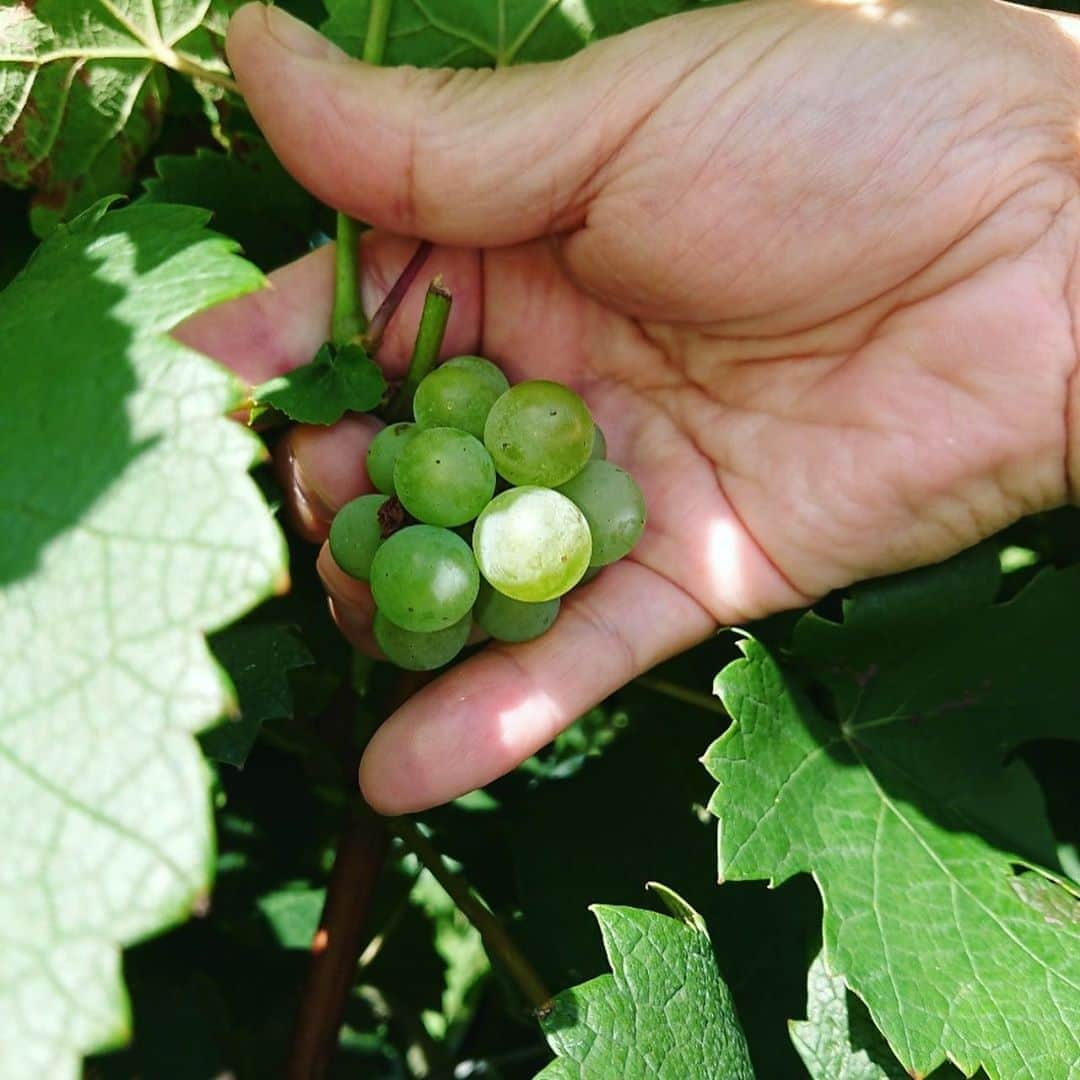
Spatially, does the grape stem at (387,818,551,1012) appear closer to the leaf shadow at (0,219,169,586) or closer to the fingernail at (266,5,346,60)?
the leaf shadow at (0,219,169,586)

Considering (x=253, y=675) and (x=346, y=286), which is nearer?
(x=253, y=675)

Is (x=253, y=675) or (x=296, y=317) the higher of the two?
(x=296, y=317)

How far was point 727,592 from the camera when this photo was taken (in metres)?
1.88

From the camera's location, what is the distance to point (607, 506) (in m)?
1.57

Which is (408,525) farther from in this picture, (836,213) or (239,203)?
(836,213)

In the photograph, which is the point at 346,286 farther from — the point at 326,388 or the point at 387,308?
the point at 326,388

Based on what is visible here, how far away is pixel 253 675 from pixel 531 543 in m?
0.50

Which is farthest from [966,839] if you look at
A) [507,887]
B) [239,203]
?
[239,203]

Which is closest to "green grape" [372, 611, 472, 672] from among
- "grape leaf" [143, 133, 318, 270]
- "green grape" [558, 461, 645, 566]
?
"green grape" [558, 461, 645, 566]

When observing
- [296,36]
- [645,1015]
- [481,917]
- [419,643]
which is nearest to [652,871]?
[481,917]

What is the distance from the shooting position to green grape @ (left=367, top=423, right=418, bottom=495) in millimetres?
1551

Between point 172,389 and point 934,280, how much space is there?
52.3 inches

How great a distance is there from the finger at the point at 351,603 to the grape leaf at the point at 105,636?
610 mm

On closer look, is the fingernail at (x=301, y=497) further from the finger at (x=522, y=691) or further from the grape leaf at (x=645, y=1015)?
the grape leaf at (x=645, y=1015)
